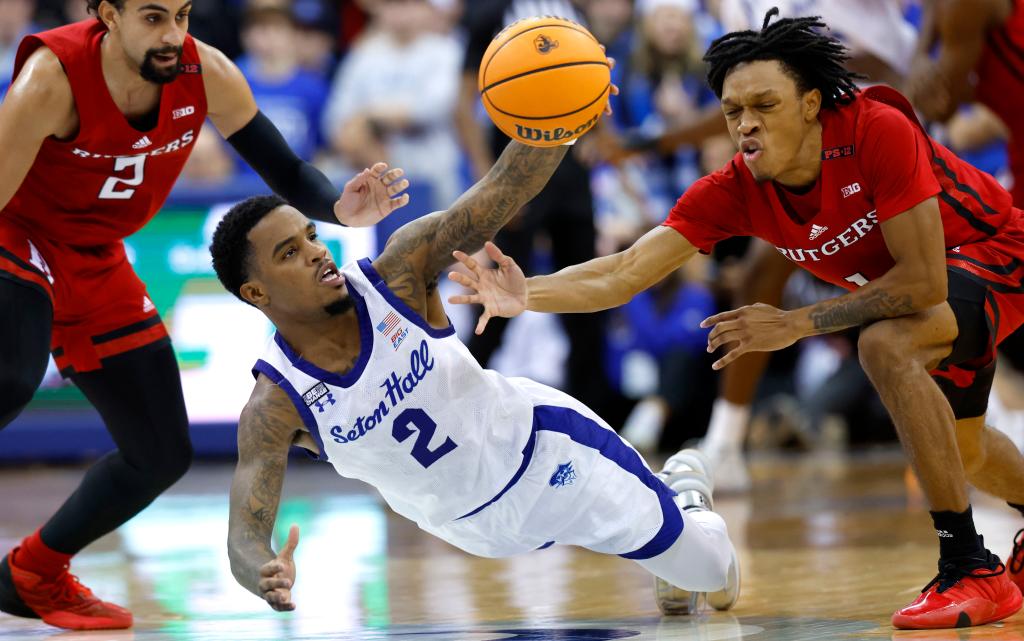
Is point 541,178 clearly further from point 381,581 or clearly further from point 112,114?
point 381,581

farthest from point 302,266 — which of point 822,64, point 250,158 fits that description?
point 822,64

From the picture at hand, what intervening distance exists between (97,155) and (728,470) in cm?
449

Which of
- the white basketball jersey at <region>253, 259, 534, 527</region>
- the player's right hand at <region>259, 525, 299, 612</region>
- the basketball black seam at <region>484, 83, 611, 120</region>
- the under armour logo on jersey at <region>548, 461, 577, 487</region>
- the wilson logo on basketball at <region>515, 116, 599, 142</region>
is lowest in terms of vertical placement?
the player's right hand at <region>259, 525, 299, 612</region>

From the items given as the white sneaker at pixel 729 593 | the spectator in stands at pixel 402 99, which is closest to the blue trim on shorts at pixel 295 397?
the white sneaker at pixel 729 593

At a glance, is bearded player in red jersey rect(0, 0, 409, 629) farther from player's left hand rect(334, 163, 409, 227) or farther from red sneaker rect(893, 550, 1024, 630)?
red sneaker rect(893, 550, 1024, 630)

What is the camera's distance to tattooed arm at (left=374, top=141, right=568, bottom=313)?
4.12m

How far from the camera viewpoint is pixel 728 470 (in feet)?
26.0

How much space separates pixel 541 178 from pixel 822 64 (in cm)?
98

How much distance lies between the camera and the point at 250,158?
4988mm

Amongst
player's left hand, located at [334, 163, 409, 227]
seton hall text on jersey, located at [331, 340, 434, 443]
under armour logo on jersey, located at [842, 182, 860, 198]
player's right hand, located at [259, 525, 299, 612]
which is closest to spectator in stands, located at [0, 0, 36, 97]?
player's left hand, located at [334, 163, 409, 227]

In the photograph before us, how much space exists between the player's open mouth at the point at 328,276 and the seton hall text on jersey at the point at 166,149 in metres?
0.94

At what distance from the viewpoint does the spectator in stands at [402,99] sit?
1121 centimetres

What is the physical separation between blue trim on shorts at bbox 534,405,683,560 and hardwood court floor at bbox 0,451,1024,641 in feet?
0.87

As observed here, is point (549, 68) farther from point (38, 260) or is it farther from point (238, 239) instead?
point (38, 260)
